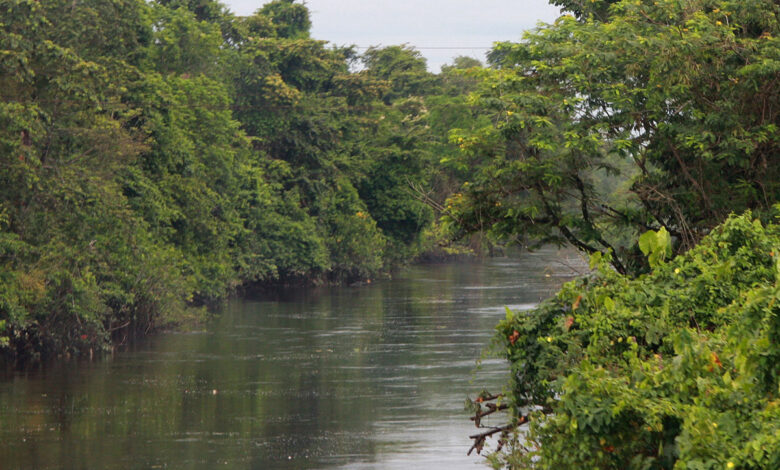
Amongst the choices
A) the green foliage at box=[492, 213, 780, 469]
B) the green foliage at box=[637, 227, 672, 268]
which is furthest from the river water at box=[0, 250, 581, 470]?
the green foliage at box=[637, 227, 672, 268]

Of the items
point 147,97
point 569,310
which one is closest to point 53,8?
point 147,97

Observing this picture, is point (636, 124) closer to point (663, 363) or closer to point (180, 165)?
point (663, 363)

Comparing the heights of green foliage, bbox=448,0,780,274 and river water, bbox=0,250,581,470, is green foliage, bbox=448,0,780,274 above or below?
above

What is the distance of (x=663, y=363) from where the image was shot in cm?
852

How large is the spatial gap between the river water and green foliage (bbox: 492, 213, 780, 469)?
1904mm

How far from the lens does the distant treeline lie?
1027 inches

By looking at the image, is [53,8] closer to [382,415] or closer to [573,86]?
[382,415]

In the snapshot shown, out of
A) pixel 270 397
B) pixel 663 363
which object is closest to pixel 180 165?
pixel 270 397

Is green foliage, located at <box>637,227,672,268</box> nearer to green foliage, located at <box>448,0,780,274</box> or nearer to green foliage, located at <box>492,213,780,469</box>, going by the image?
green foliage, located at <box>492,213,780,469</box>

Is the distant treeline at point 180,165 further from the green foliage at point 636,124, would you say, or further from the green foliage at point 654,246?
the green foliage at point 654,246

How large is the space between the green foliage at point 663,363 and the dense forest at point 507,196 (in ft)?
0.08

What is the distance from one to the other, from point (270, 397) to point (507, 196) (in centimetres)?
907

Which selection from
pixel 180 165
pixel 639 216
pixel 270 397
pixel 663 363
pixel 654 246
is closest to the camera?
pixel 663 363

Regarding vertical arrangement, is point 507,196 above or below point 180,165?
below
